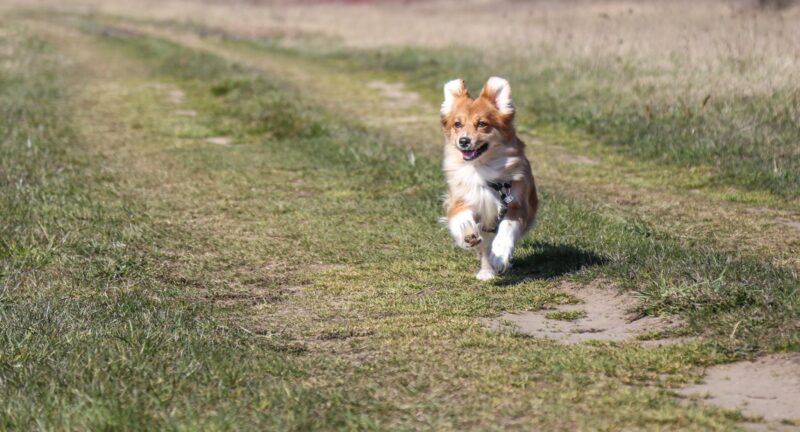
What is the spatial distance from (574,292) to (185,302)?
2461mm

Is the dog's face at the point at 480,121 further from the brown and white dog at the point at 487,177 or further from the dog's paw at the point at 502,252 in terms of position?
the dog's paw at the point at 502,252

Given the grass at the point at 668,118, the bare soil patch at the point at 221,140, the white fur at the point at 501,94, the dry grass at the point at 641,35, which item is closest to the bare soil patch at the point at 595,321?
the white fur at the point at 501,94

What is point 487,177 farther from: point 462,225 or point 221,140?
point 221,140

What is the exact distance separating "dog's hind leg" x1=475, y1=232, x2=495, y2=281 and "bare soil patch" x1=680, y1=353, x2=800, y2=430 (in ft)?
7.01

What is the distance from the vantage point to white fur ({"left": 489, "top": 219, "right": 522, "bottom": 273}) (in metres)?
6.27

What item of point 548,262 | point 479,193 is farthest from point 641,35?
point 479,193

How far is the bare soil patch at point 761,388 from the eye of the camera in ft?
13.4

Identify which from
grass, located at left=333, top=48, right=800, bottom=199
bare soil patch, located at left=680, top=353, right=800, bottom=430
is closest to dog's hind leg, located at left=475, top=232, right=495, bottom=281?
bare soil patch, located at left=680, top=353, right=800, bottom=430

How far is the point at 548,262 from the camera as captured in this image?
272 inches

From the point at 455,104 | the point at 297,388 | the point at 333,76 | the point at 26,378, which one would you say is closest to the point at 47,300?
the point at 26,378

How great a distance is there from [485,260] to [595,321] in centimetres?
119

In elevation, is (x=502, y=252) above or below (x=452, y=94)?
below

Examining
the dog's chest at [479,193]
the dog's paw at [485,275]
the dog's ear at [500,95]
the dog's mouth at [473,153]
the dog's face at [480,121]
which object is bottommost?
the dog's paw at [485,275]

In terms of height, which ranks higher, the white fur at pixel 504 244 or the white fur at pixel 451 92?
the white fur at pixel 451 92
